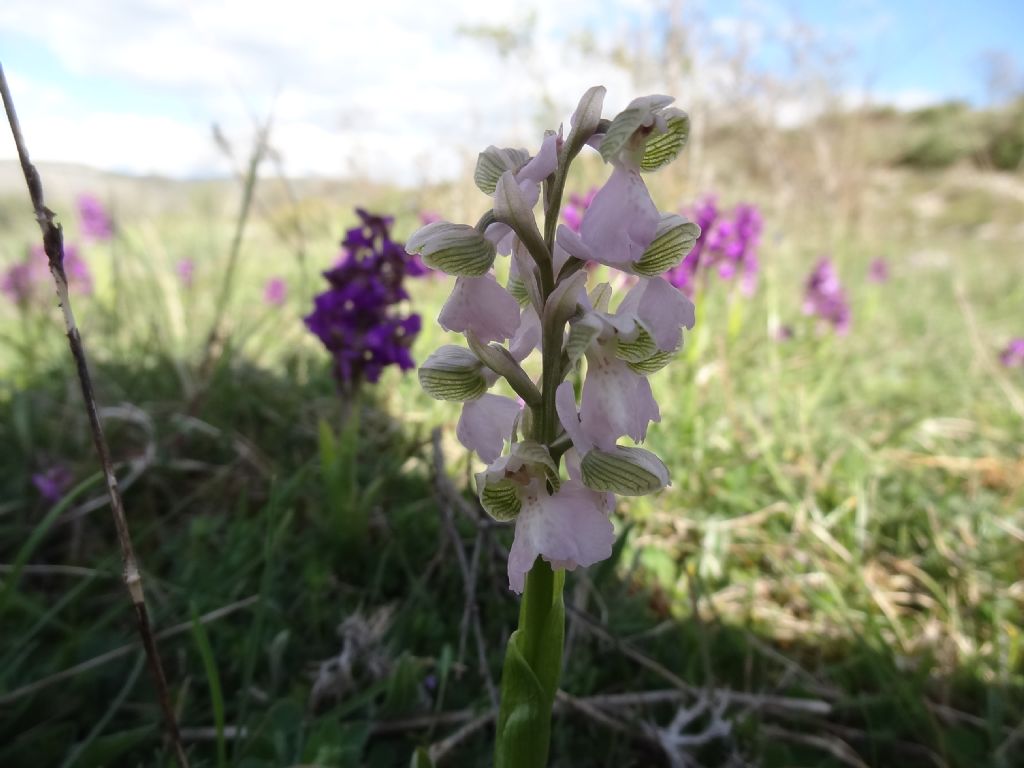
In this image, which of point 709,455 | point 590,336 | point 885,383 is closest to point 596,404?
point 590,336

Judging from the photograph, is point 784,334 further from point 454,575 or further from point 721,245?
point 454,575

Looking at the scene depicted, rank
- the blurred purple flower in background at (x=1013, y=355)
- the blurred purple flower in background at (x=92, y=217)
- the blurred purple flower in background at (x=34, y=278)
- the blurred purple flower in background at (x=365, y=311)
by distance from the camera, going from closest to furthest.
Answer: the blurred purple flower in background at (x=365, y=311) → the blurred purple flower in background at (x=34, y=278) → the blurred purple flower in background at (x=1013, y=355) → the blurred purple flower in background at (x=92, y=217)

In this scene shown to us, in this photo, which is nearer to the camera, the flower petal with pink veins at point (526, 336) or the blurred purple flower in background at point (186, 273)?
the flower petal with pink veins at point (526, 336)

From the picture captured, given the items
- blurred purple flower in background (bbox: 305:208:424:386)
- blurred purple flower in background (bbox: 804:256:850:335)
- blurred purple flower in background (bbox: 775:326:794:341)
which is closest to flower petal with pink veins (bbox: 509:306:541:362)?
blurred purple flower in background (bbox: 305:208:424:386)

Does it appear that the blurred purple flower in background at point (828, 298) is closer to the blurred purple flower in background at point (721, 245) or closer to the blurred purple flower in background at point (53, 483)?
the blurred purple flower in background at point (721, 245)

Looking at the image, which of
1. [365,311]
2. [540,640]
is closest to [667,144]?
[540,640]

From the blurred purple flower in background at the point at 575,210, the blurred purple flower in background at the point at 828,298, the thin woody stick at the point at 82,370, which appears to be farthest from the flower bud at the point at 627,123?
the blurred purple flower in background at the point at 828,298

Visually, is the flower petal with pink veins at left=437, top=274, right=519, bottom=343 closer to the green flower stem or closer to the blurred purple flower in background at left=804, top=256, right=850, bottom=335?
the green flower stem
